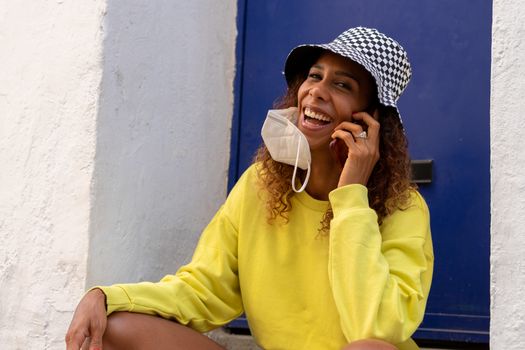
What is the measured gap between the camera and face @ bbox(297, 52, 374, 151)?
2898mm

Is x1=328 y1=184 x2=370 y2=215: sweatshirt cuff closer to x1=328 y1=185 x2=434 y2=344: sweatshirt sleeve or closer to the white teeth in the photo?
x1=328 y1=185 x2=434 y2=344: sweatshirt sleeve

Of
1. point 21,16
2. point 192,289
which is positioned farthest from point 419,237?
point 21,16

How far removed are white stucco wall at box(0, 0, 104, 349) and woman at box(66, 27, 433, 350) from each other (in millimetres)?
453

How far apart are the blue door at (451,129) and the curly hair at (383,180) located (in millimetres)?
432

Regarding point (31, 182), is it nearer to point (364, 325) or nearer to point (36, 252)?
point (36, 252)

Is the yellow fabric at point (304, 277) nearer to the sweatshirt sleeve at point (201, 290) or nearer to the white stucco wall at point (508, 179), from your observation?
the sweatshirt sleeve at point (201, 290)

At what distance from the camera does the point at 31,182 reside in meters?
3.31

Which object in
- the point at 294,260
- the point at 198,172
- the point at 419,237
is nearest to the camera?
the point at 419,237

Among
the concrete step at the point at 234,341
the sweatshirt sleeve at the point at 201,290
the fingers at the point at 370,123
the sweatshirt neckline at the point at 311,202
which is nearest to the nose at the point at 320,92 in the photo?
the fingers at the point at 370,123

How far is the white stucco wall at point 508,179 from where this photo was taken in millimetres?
2365

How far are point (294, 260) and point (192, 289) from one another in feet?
1.09

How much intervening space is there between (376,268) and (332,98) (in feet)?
1.97

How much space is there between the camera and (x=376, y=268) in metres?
2.58

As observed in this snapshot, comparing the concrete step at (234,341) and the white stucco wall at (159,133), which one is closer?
the white stucco wall at (159,133)
